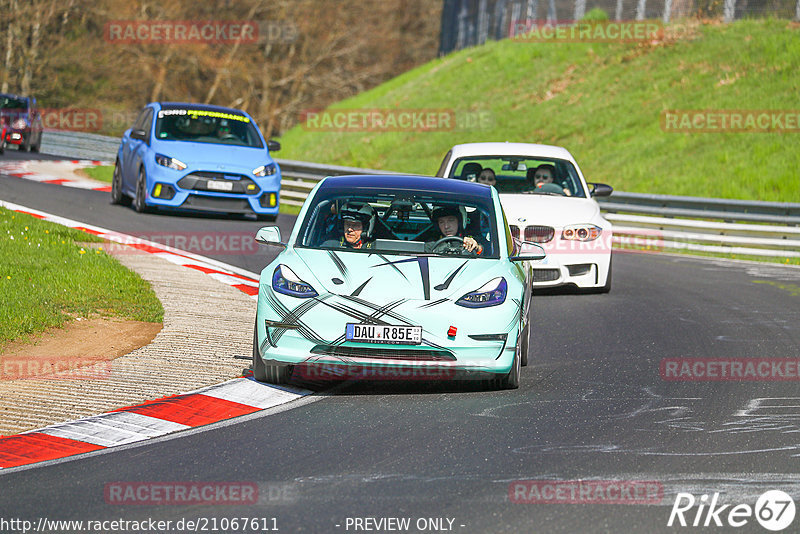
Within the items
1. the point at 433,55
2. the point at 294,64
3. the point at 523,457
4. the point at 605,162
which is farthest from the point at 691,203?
the point at 433,55

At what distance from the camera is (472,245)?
30.0 ft

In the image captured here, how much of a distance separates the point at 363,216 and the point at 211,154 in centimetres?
1001

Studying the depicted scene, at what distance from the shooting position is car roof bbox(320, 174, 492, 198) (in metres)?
9.45

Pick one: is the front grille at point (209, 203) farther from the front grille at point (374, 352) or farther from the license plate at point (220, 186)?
the front grille at point (374, 352)

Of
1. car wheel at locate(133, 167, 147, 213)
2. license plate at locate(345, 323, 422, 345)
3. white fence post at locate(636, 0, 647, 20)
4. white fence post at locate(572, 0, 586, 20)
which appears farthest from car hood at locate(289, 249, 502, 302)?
white fence post at locate(572, 0, 586, 20)

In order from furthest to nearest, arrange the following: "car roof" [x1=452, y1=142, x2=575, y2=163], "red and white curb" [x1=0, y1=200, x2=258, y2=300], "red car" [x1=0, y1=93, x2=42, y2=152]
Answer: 1. "red car" [x1=0, y1=93, x2=42, y2=152]
2. "car roof" [x1=452, y1=142, x2=575, y2=163]
3. "red and white curb" [x1=0, y1=200, x2=258, y2=300]

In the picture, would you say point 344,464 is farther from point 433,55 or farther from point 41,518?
point 433,55

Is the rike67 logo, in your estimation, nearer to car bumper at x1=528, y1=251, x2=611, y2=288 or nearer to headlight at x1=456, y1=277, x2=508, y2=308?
headlight at x1=456, y1=277, x2=508, y2=308

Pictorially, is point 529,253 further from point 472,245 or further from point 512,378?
point 512,378

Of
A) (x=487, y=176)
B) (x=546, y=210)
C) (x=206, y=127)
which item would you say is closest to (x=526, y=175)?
(x=487, y=176)

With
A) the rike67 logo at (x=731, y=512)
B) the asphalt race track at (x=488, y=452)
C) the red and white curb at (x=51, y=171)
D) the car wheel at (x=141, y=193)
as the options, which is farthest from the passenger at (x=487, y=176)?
the red and white curb at (x=51, y=171)

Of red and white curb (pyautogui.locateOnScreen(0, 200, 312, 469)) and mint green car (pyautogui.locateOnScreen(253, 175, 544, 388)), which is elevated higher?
mint green car (pyautogui.locateOnScreen(253, 175, 544, 388))

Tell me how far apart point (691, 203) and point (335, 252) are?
15032mm

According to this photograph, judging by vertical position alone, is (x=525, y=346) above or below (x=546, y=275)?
above
